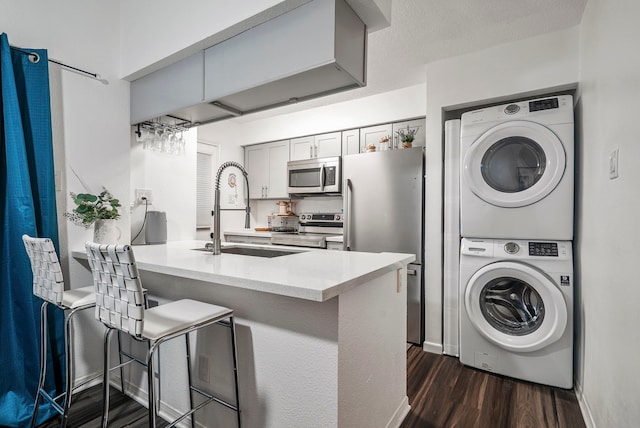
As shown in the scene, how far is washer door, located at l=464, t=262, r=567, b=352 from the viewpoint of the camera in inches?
82.5

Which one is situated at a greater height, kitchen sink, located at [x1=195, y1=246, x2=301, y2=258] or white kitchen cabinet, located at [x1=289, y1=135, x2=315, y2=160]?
white kitchen cabinet, located at [x1=289, y1=135, x2=315, y2=160]

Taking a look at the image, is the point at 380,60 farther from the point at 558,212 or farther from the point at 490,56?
the point at 558,212

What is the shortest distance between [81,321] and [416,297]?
8.61ft

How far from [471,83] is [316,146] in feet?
6.40

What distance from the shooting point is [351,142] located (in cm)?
377

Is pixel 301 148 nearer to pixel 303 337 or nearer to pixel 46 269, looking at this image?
pixel 46 269

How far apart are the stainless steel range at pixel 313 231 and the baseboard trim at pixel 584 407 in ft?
7.56

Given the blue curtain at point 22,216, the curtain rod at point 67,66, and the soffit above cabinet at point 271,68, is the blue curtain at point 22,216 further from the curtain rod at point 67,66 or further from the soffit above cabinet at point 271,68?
the soffit above cabinet at point 271,68

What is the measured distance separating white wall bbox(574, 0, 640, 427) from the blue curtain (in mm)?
2905

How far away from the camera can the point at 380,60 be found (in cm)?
279

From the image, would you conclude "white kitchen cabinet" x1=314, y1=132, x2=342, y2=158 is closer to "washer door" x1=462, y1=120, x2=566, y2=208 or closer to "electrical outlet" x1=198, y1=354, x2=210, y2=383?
"washer door" x1=462, y1=120, x2=566, y2=208

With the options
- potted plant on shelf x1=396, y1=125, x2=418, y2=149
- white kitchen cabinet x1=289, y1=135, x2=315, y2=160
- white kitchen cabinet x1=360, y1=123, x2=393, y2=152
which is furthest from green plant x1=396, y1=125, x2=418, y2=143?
white kitchen cabinet x1=289, y1=135, x2=315, y2=160

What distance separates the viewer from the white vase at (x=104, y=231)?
2.08 meters

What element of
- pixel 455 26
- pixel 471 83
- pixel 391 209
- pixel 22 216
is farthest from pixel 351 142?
pixel 22 216
